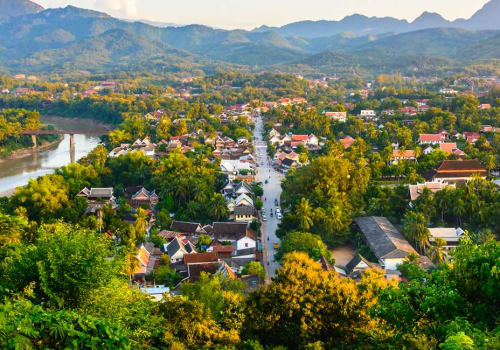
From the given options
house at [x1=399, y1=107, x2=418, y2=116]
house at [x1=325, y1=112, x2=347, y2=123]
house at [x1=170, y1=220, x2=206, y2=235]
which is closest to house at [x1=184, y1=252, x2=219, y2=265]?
house at [x1=170, y1=220, x2=206, y2=235]

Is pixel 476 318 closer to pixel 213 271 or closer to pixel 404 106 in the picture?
pixel 213 271

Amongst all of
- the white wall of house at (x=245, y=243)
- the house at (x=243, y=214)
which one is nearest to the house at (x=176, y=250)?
the white wall of house at (x=245, y=243)

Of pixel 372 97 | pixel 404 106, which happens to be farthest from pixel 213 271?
pixel 372 97

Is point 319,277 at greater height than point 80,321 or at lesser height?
lesser

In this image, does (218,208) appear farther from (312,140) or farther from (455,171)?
(312,140)

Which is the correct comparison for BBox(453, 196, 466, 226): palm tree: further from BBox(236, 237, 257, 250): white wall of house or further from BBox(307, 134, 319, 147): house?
BBox(307, 134, 319, 147): house

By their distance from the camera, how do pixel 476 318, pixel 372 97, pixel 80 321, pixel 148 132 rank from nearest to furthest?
pixel 80 321 < pixel 476 318 < pixel 148 132 < pixel 372 97

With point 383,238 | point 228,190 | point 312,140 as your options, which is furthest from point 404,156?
point 383,238
